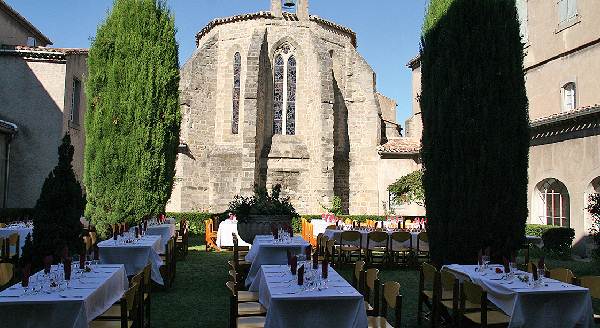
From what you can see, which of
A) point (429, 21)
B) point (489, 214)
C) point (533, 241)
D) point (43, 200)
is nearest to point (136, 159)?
point (43, 200)

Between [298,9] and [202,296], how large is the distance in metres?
18.9

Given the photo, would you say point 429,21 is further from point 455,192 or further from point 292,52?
point 292,52

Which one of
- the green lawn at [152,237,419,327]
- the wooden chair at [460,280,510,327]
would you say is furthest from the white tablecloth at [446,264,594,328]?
the green lawn at [152,237,419,327]

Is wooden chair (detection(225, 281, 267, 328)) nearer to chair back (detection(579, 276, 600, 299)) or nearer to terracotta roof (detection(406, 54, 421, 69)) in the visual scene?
chair back (detection(579, 276, 600, 299))

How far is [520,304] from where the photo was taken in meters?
5.21

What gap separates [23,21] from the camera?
2144 centimetres

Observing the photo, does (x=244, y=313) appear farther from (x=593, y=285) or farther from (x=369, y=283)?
(x=593, y=285)

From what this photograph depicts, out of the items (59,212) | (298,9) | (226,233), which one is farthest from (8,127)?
(298,9)

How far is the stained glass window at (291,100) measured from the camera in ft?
82.3

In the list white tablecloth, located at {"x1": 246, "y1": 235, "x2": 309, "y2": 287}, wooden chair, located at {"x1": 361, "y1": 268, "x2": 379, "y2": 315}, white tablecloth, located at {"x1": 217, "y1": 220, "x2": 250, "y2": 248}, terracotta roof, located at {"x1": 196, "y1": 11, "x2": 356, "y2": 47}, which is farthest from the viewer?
terracotta roof, located at {"x1": 196, "y1": 11, "x2": 356, "y2": 47}

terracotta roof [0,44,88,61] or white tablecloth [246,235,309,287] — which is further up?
terracotta roof [0,44,88,61]

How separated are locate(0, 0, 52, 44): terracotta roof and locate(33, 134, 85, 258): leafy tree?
15.3m

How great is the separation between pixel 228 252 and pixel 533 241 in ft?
30.0

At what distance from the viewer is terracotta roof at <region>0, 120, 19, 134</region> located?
16484mm
